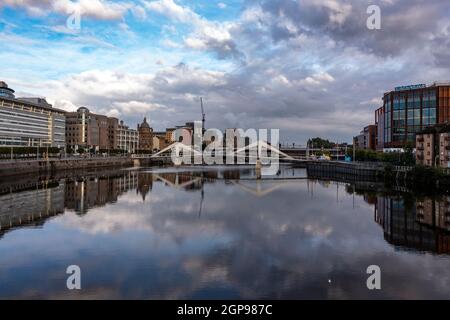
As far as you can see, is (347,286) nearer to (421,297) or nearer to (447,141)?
(421,297)

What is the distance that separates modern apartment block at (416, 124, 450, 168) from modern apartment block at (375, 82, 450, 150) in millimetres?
12421

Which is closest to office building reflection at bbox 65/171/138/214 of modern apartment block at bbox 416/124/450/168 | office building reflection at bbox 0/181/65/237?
office building reflection at bbox 0/181/65/237

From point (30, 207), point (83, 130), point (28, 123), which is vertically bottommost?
point (30, 207)

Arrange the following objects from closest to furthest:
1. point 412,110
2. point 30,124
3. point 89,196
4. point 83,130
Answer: point 89,196, point 412,110, point 30,124, point 83,130

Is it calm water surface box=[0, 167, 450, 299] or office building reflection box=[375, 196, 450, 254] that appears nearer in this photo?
calm water surface box=[0, 167, 450, 299]

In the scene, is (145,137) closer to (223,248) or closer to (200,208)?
(200,208)

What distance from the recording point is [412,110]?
61.0m

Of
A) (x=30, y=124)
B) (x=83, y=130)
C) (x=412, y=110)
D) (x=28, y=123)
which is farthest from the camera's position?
(x=83, y=130)

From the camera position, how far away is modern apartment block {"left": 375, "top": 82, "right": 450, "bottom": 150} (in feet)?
191

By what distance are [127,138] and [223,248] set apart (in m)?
122

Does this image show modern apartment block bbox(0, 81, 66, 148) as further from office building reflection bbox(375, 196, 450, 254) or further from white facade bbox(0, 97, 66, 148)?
office building reflection bbox(375, 196, 450, 254)

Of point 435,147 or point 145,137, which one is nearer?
point 435,147

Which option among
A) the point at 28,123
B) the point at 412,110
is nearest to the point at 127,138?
the point at 28,123

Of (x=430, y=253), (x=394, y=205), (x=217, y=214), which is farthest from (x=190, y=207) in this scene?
(x=430, y=253)
